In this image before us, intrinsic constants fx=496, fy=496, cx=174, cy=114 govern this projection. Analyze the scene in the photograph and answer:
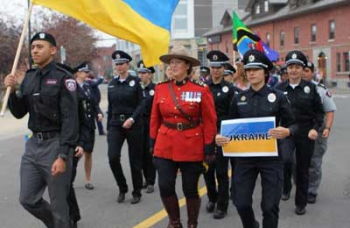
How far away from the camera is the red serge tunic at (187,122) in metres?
5.07

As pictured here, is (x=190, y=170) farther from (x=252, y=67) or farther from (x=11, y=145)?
(x=11, y=145)

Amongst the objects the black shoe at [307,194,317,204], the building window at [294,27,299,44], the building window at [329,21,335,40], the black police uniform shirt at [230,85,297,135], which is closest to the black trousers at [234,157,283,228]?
the black police uniform shirt at [230,85,297,135]

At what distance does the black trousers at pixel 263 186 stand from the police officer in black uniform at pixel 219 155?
52.2 inches

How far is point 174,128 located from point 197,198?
796 millimetres

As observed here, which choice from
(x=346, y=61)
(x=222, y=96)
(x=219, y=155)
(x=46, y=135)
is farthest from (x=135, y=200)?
(x=346, y=61)

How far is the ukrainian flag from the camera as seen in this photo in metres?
5.37

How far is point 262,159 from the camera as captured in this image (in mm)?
4660

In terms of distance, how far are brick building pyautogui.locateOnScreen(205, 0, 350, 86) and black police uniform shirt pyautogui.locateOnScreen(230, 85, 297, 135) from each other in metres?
37.0

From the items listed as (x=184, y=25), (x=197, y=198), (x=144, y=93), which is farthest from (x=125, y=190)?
(x=184, y=25)

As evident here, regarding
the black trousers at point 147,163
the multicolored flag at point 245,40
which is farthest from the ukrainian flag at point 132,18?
the multicolored flag at point 245,40

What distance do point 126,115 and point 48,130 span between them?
2.27m

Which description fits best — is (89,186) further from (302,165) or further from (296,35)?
(296,35)

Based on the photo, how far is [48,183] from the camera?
460 centimetres

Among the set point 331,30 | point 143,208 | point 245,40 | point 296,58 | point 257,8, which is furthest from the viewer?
point 257,8
